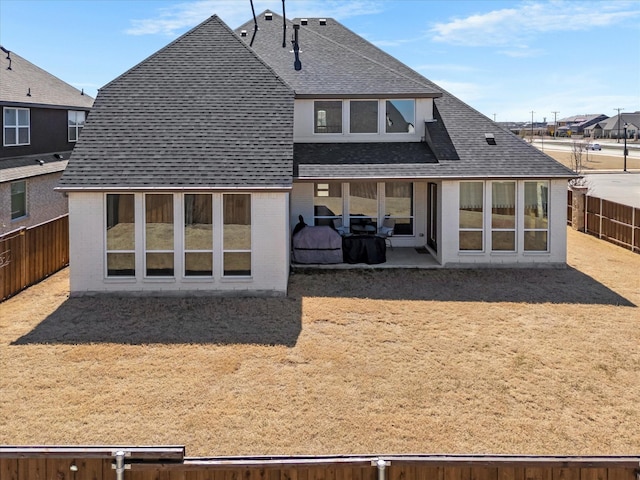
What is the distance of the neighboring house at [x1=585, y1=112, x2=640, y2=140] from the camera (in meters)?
125

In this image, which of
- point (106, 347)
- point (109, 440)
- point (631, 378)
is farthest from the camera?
point (106, 347)

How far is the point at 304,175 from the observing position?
52.6 feet

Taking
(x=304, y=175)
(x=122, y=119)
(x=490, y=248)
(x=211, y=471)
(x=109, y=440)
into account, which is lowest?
(x=109, y=440)

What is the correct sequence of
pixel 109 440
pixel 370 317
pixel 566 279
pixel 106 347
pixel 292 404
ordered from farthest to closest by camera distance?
pixel 566 279
pixel 370 317
pixel 106 347
pixel 292 404
pixel 109 440

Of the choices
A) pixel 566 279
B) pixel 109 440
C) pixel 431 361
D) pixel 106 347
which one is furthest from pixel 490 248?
pixel 109 440

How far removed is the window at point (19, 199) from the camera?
21000 mm

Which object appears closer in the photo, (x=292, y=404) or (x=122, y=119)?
(x=292, y=404)

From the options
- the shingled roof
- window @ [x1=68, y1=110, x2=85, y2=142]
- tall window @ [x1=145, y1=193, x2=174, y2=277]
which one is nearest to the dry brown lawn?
tall window @ [x1=145, y1=193, x2=174, y2=277]

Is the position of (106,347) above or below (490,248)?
below

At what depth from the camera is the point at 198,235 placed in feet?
44.3

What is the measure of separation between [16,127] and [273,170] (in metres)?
15.2

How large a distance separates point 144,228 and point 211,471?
32.2 feet

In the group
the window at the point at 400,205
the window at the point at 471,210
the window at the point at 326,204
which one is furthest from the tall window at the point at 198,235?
the window at the point at 471,210

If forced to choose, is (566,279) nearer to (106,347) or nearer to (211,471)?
(106,347)
